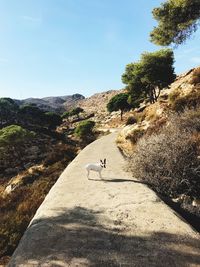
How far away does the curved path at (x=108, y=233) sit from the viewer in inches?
237

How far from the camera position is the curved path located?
602 cm

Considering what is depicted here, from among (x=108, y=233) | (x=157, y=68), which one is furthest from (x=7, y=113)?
(x=108, y=233)

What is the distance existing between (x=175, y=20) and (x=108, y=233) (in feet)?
55.3

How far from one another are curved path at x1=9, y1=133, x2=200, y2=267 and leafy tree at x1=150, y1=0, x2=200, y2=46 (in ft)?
43.7

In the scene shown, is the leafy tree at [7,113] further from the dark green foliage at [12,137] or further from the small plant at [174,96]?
the small plant at [174,96]

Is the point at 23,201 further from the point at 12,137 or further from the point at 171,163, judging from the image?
the point at 12,137

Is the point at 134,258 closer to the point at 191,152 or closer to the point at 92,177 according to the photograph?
the point at 191,152

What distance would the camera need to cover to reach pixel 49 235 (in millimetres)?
7324

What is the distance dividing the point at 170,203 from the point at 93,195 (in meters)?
2.66

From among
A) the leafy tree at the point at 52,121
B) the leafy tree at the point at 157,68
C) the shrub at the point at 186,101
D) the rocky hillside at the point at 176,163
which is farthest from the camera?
the leafy tree at the point at 52,121

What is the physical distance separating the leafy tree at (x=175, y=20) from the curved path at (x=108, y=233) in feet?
43.7

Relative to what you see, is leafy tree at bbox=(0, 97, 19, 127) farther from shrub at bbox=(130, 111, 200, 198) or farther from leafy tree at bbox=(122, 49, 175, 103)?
shrub at bbox=(130, 111, 200, 198)

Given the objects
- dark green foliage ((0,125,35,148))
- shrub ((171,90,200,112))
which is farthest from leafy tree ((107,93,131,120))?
shrub ((171,90,200,112))

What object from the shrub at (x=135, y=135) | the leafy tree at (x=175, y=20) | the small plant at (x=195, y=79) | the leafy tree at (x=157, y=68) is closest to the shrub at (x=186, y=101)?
the small plant at (x=195, y=79)
